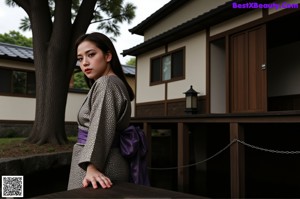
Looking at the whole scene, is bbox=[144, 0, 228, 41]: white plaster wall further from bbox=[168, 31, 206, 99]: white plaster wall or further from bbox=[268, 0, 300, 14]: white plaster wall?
bbox=[268, 0, 300, 14]: white plaster wall

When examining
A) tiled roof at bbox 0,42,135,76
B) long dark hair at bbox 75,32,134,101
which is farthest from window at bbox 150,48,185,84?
long dark hair at bbox 75,32,134,101

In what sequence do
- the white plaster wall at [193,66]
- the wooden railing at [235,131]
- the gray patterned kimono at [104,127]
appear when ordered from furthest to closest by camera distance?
the white plaster wall at [193,66] < the wooden railing at [235,131] < the gray patterned kimono at [104,127]

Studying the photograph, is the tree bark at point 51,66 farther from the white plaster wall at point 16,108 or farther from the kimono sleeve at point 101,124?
the kimono sleeve at point 101,124

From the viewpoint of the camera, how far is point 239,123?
5.09 meters

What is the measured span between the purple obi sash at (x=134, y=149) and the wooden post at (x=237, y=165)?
370 centimetres

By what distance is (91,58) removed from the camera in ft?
5.40

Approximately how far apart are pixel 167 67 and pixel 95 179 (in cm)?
877

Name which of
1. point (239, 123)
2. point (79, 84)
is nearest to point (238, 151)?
point (239, 123)

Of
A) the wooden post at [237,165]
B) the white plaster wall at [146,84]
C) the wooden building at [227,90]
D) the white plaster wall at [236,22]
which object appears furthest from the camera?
the white plaster wall at [146,84]

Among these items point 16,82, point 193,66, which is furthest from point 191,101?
point 16,82

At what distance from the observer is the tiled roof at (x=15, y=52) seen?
44.4 ft

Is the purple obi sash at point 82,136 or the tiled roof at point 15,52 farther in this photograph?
the tiled roof at point 15,52

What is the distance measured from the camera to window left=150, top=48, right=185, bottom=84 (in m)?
9.42

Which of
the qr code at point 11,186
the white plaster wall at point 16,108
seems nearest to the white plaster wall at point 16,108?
the white plaster wall at point 16,108
